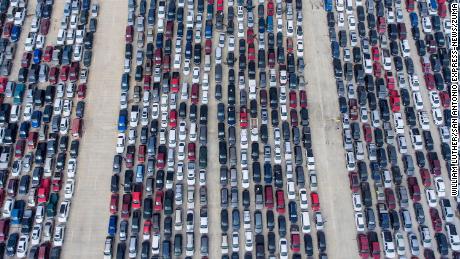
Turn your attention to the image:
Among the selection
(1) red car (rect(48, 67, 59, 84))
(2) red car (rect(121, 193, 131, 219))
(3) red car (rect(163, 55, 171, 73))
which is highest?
(3) red car (rect(163, 55, 171, 73))

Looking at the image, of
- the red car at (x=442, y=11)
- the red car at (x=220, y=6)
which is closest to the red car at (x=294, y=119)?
the red car at (x=220, y=6)

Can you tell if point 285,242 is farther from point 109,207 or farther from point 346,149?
point 109,207

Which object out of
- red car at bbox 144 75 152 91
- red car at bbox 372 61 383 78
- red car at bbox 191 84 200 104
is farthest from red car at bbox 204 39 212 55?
red car at bbox 372 61 383 78

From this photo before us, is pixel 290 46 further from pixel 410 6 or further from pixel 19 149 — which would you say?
pixel 19 149

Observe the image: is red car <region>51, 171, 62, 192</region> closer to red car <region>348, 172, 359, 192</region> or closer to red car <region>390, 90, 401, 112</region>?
red car <region>348, 172, 359, 192</region>

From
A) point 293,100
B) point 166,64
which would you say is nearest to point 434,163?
point 293,100

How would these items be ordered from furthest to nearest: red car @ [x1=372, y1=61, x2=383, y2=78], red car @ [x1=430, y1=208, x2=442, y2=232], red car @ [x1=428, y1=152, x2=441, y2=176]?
red car @ [x1=372, y1=61, x2=383, y2=78]
red car @ [x1=428, y1=152, x2=441, y2=176]
red car @ [x1=430, y1=208, x2=442, y2=232]
